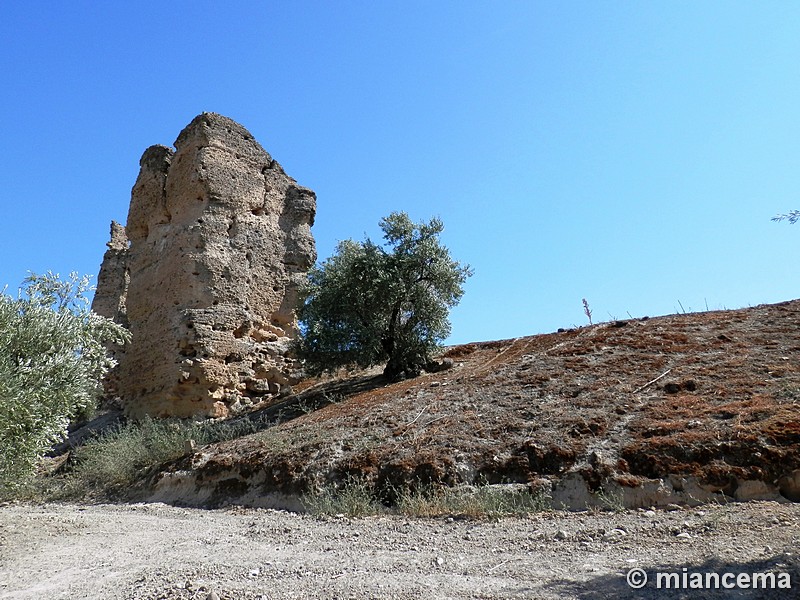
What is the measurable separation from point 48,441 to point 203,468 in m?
3.07

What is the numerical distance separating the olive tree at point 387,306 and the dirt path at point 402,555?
5838 mm

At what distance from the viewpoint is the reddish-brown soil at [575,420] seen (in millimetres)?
6328

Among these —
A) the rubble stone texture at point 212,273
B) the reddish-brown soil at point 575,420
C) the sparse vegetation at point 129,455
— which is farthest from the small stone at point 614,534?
the rubble stone texture at point 212,273

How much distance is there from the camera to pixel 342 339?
486 inches

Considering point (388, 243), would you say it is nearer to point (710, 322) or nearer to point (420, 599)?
point (710, 322)

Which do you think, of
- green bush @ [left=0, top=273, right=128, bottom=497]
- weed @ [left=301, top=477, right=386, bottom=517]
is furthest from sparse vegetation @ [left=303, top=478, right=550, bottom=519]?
green bush @ [left=0, top=273, right=128, bottom=497]

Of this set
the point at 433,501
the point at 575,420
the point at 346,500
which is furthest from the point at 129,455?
the point at 575,420

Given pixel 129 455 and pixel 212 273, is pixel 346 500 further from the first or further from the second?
pixel 212 273

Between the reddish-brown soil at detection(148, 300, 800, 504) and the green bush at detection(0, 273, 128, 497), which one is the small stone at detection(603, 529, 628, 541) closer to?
the reddish-brown soil at detection(148, 300, 800, 504)

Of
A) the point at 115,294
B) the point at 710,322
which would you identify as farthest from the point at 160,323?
the point at 710,322

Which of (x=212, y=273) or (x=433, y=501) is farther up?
(x=212, y=273)

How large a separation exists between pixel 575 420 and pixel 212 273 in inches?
317

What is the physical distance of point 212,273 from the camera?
41.5 feet

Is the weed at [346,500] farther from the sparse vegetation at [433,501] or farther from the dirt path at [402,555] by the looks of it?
the dirt path at [402,555]
